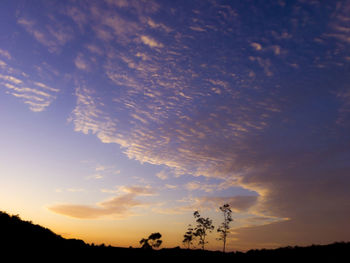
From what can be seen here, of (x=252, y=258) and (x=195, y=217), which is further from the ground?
(x=195, y=217)

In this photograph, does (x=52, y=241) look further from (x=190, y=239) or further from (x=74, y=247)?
(x=190, y=239)

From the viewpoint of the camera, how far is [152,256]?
38.0 meters

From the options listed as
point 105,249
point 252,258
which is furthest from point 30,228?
point 252,258

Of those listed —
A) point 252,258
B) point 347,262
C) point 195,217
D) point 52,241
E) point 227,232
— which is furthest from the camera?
point 195,217

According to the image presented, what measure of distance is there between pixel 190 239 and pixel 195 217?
553 inches

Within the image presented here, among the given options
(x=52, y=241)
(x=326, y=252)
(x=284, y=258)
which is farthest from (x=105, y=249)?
(x=326, y=252)

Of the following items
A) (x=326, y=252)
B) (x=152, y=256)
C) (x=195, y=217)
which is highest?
Answer: (x=195, y=217)

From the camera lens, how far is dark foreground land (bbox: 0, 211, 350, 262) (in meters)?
28.9

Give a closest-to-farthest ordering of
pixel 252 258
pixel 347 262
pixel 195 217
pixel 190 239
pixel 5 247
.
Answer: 1. pixel 5 247
2. pixel 347 262
3. pixel 252 258
4. pixel 195 217
5. pixel 190 239

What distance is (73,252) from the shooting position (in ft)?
111

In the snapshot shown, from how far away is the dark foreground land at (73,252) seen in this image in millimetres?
28892

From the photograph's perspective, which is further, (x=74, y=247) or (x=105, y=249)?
(x=105, y=249)

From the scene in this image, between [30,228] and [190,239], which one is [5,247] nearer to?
[30,228]

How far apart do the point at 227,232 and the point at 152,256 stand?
5897cm
